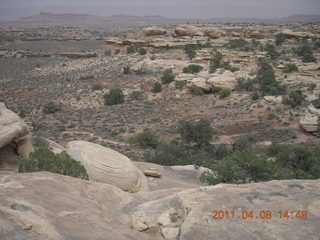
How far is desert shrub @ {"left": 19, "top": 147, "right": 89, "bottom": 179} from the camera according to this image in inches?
400

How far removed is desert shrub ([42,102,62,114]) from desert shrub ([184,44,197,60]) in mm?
22012

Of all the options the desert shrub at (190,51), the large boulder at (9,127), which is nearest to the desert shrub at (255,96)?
the desert shrub at (190,51)

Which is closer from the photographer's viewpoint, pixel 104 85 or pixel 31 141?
pixel 31 141

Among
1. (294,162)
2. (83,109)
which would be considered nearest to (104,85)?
(83,109)

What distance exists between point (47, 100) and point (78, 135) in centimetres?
1281

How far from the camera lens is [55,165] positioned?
1023cm

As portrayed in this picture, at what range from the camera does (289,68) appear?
3556 centimetres

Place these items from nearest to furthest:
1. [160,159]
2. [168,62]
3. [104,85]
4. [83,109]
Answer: [160,159] → [83,109] → [104,85] → [168,62]

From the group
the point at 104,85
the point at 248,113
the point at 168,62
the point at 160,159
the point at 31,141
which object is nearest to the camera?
the point at 31,141

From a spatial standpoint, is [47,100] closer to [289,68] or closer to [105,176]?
[105,176]

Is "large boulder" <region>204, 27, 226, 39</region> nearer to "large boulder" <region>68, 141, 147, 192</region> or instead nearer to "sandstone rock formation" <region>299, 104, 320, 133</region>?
"sandstone rock formation" <region>299, 104, 320, 133</region>

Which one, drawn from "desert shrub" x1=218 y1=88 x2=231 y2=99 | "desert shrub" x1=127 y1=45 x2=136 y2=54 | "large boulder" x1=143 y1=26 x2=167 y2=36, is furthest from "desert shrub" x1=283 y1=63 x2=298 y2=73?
"large boulder" x1=143 y1=26 x2=167 y2=36

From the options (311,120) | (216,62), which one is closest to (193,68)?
(216,62)

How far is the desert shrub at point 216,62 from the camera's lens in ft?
123
